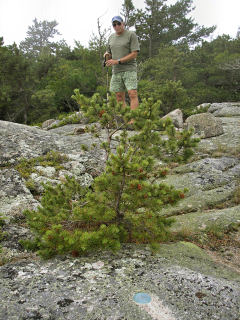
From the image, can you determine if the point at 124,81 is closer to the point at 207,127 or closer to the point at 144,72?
the point at 207,127

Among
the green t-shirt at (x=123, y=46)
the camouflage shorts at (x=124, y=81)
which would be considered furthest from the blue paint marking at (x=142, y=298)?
the green t-shirt at (x=123, y=46)

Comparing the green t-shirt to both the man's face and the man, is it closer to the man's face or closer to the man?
the man

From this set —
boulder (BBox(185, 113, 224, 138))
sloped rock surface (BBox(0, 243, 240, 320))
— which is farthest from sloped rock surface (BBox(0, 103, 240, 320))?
boulder (BBox(185, 113, 224, 138))

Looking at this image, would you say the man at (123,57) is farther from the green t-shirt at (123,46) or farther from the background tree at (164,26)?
the background tree at (164,26)

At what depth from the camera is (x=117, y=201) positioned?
245cm

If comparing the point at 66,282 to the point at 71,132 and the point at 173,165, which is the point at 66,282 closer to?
the point at 173,165

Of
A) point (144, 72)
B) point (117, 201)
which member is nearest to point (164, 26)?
point (144, 72)

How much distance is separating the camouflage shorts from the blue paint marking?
4550 millimetres

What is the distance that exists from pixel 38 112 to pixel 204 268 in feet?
64.9

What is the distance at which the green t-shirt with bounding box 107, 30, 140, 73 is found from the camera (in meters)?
5.35

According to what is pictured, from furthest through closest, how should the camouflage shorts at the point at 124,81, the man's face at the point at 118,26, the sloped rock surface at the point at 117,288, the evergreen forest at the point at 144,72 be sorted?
the evergreen forest at the point at 144,72 → the camouflage shorts at the point at 124,81 → the man's face at the point at 118,26 → the sloped rock surface at the point at 117,288

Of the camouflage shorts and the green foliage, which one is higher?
the camouflage shorts

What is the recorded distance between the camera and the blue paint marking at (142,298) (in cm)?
177

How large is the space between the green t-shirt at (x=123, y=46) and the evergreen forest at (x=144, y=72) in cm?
716
